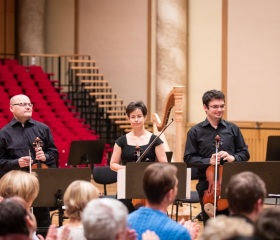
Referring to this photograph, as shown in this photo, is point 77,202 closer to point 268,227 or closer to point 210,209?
point 268,227

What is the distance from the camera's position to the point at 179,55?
14.4 metres

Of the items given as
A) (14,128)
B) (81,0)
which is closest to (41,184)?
(14,128)

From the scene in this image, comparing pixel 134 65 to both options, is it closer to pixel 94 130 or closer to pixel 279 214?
pixel 94 130

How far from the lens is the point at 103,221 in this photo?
3086mm

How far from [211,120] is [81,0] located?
11.8 m

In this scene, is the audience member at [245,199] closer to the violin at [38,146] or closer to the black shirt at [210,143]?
the black shirt at [210,143]

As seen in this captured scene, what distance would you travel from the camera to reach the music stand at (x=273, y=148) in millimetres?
8016

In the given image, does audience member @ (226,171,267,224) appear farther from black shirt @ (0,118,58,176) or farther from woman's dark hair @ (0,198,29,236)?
black shirt @ (0,118,58,176)

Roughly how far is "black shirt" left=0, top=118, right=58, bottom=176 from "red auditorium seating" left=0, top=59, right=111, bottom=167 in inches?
228

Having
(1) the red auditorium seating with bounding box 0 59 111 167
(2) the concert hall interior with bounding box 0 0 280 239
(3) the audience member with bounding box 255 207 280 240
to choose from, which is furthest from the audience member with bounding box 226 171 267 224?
(1) the red auditorium seating with bounding box 0 59 111 167

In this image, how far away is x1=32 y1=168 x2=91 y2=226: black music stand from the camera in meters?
5.99

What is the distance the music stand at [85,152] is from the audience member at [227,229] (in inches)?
242

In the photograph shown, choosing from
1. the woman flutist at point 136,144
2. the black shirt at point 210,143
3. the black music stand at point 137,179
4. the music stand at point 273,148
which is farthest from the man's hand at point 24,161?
the music stand at point 273,148

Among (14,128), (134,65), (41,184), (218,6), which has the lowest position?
(41,184)
